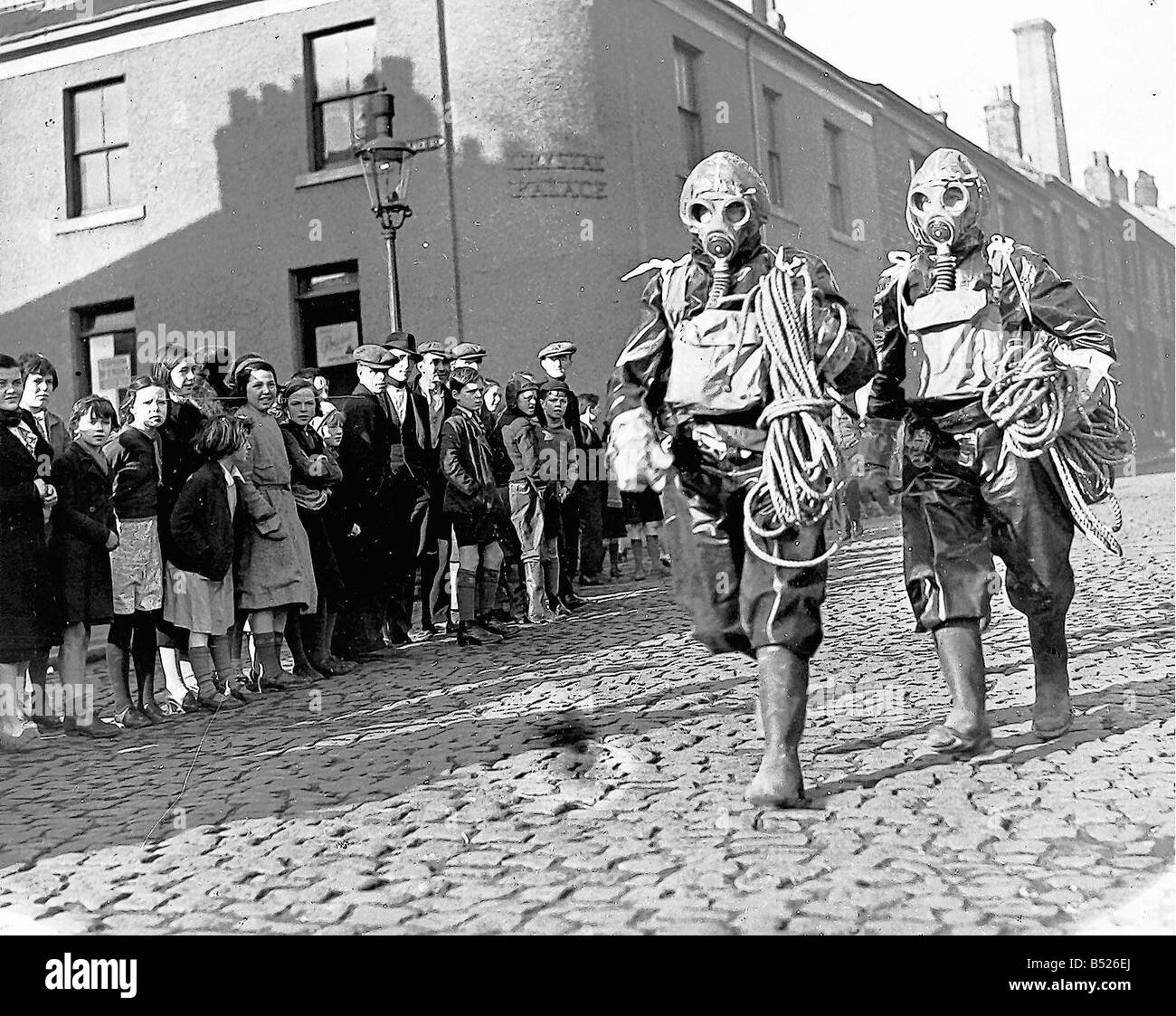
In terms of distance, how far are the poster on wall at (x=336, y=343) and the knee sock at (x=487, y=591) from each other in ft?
20.4

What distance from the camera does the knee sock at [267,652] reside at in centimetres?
664

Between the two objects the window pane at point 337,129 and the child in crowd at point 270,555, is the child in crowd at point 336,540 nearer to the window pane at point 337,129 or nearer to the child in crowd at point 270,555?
the child in crowd at point 270,555

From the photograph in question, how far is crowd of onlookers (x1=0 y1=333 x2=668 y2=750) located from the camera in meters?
5.70

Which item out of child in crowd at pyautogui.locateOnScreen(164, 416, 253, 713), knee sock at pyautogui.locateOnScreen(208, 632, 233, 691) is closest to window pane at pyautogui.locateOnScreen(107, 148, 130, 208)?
child in crowd at pyautogui.locateOnScreen(164, 416, 253, 713)

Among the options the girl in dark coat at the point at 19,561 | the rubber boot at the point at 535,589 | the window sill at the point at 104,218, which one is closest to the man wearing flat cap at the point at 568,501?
the rubber boot at the point at 535,589

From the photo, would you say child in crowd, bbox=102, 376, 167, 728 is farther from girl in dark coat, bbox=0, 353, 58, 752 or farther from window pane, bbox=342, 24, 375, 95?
window pane, bbox=342, 24, 375, 95

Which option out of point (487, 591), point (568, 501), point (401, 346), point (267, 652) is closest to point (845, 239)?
point (568, 501)

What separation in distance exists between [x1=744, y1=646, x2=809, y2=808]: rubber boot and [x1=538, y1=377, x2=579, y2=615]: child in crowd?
14.4 feet

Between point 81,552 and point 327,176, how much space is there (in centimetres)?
806

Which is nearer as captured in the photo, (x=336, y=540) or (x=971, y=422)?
(x=971, y=422)

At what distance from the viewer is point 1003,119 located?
4.94m

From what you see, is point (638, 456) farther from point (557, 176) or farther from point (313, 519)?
point (557, 176)
